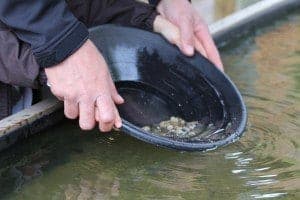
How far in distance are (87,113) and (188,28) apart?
60 cm

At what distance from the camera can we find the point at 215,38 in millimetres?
3242

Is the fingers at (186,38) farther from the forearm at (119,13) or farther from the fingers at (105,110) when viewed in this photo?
the fingers at (105,110)

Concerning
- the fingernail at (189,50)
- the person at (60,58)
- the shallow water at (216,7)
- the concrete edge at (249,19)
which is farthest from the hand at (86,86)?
the shallow water at (216,7)

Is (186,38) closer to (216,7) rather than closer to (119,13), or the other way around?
(119,13)

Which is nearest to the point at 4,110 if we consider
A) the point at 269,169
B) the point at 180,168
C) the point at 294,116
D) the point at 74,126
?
the point at 74,126

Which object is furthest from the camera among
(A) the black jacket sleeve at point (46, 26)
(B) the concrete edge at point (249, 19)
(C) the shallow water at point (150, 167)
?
(B) the concrete edge at point (249, 19)

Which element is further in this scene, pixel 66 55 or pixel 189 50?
pixel 189 50

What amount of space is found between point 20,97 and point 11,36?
0.31 m

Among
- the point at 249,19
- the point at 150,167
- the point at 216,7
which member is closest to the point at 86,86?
the point at 150,167

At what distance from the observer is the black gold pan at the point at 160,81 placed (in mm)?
2184

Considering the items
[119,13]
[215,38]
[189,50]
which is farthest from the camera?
[215,38]

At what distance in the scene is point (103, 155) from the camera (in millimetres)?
2080

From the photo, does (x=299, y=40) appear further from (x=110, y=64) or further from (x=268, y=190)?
(x=268, y=190)

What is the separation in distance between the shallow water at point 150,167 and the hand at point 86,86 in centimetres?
21
